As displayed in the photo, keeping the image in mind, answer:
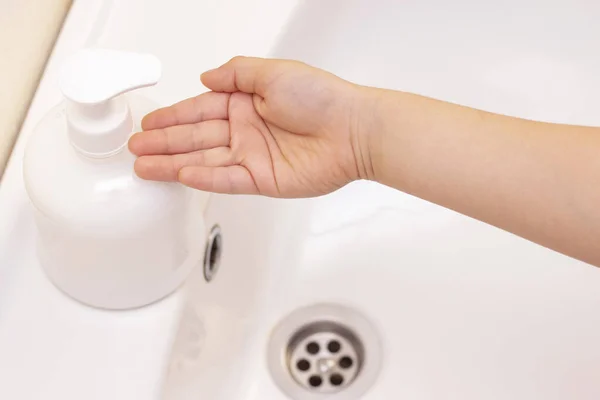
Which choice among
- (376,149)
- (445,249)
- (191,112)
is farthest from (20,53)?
(445,249)

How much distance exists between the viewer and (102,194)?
1.20 ft

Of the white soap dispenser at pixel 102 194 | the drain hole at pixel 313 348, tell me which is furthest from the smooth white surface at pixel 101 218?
the drain hole at pixel 313 348

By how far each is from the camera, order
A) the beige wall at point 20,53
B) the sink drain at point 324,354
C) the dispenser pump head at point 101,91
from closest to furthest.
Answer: the dispenser pump head at point 101,91 → the beige wall at point 20,53 → the sink drain at point 324,354

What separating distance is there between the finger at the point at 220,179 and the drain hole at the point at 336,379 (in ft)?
0.62

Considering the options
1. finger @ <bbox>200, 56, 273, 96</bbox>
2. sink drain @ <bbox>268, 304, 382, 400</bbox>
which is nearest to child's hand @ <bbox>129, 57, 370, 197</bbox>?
finger @ <bbox>200, 56, 273, 96</bbox>

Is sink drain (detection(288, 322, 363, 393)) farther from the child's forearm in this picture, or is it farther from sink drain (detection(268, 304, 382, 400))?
the child's forearm

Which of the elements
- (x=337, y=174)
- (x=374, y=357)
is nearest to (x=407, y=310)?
(x=374, y=357)

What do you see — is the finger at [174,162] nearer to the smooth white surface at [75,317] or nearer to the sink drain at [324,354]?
the smooth white surface at [75,317]

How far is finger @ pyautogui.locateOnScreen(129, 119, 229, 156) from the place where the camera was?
386 millimetres

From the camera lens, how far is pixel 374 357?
1.92 ft

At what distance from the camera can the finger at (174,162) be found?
14.7 inches

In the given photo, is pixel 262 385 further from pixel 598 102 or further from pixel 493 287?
pixel 598 102

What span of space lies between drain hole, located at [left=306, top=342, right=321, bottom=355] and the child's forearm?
0.18 m

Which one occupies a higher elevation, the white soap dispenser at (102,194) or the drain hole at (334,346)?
the white soap dispenser at (102,194)
